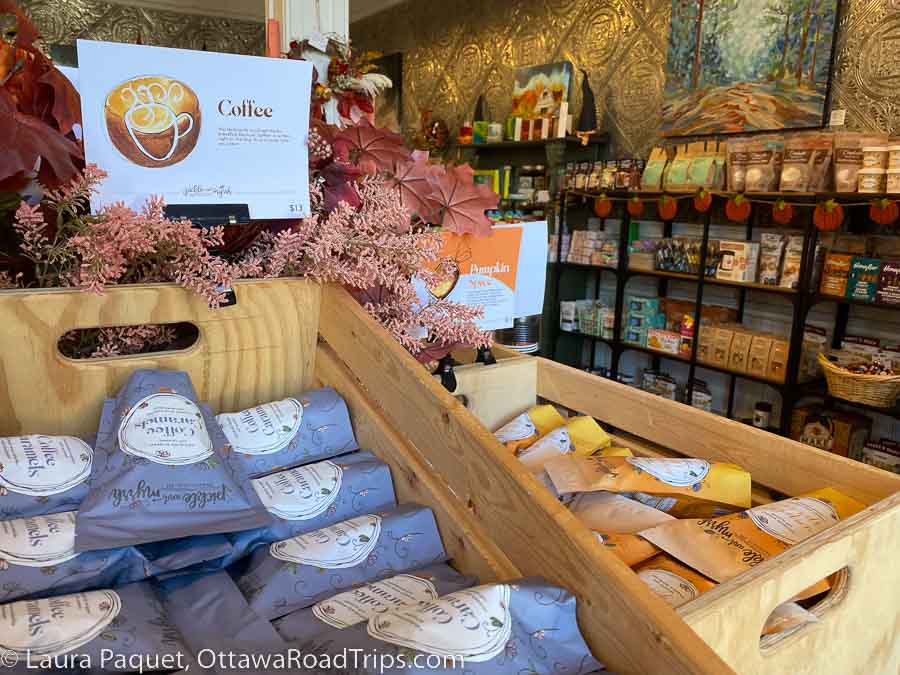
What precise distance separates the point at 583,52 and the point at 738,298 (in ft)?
6.62

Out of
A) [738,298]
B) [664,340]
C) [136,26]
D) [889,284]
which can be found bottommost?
[664,340]

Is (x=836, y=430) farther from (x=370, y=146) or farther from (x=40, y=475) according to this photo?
(x=40, y=475)

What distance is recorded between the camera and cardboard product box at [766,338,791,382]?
136 inches

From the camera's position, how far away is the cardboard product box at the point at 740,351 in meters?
3.63

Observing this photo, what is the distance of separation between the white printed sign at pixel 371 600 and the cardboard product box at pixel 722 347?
3.37 metres

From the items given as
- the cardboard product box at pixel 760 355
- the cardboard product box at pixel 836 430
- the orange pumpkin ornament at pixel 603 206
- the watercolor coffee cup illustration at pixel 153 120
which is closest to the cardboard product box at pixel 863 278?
the cardboard product box at pixel 760 355

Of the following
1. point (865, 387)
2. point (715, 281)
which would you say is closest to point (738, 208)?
point (715, 281)

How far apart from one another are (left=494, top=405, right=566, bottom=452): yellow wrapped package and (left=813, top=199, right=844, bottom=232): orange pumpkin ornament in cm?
237

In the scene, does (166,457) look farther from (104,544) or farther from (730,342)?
(730,342)

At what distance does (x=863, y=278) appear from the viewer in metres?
3.08

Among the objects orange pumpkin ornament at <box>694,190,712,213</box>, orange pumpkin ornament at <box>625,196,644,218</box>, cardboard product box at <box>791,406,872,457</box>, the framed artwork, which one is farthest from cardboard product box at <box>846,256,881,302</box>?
the framed artwork

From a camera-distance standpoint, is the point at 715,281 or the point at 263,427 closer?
the point at 263,427

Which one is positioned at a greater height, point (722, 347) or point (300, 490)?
point (300, 490)

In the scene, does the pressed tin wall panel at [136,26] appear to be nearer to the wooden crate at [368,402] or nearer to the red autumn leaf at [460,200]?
the red autumn leaf at [460,200]
